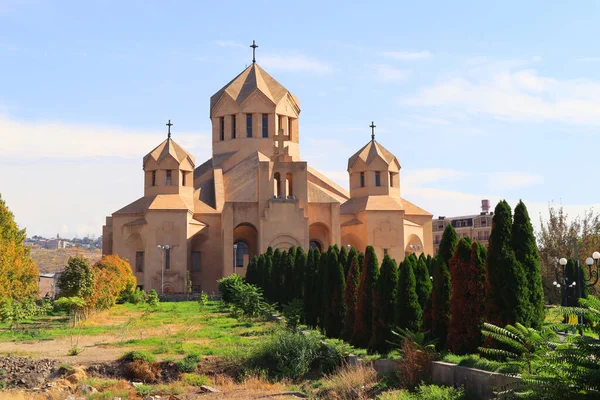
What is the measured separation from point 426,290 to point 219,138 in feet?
123

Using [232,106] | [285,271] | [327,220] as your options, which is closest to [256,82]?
[232,106]

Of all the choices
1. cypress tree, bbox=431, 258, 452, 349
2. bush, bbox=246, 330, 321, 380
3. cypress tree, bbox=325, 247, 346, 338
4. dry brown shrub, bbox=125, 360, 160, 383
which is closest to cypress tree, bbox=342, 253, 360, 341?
cypress tree, bbox=325, 247, 346, 338

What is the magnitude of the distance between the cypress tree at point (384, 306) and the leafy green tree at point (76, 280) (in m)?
13.3

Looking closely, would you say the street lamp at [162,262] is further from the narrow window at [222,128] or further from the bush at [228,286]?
the narrow window at [222,128]

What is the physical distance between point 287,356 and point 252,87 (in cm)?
3625

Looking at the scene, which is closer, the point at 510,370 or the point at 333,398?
the point at 510,370

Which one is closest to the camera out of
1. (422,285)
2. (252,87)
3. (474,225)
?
(422,285)

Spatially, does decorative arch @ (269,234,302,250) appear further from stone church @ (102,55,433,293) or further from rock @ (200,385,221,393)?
rock @ (200,385,221,393)

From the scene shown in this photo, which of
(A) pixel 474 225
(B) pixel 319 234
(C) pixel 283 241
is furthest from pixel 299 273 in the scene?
(A) pixel 474 225

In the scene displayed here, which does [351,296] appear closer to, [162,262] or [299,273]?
[299,273]

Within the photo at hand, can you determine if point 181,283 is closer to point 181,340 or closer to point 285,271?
point 285,271

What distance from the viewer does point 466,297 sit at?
11.5 metres

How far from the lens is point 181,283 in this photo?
1638 inches

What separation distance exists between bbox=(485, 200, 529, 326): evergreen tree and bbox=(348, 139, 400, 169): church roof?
113 ft
